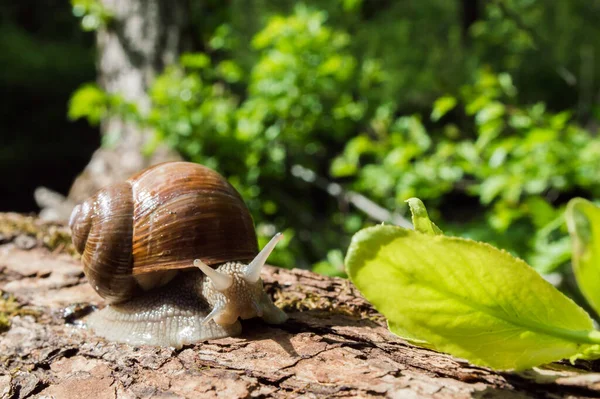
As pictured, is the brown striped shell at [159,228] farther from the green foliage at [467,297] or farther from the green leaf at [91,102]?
the green leaf at [91,102]

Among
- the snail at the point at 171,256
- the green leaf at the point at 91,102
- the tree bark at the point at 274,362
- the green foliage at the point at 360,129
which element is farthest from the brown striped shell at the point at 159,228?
the green leaf at the point at 91,102

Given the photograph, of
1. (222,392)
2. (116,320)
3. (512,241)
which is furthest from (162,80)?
(222,392)

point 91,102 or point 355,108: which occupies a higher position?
point 91,102

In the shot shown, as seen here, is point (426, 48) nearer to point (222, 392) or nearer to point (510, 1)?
point (510, 1)

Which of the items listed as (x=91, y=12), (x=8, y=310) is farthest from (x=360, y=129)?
(x=8, y=310)

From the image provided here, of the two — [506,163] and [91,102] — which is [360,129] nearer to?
[506,163]

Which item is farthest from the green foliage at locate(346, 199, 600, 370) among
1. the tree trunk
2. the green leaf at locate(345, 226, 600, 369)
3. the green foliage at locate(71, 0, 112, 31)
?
the green foliage at locate(71, 0, 112, 31)

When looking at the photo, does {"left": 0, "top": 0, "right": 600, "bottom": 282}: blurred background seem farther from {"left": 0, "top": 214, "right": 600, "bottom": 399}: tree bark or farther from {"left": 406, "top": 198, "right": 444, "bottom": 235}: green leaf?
{"left": 406, "top": 198, "right": 444, "bottom": 235}: green leaf
